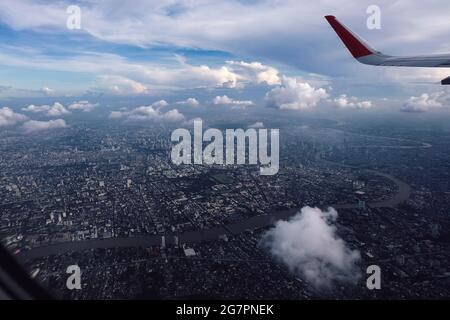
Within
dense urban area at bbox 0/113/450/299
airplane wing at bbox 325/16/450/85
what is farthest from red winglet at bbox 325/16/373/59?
dense urban area at bbox 0/113/450/299

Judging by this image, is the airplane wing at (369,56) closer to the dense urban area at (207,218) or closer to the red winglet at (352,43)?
the red winglet at (352,43)

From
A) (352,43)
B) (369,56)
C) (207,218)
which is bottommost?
(207,218)

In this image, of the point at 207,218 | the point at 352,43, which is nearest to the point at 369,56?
the point at 352,43

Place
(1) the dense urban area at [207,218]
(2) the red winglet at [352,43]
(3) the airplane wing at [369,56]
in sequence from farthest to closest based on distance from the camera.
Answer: (1) the dense urban area at [207,218]
(2) the red winglet at [352,43]
(3) the airplane wing at [369,56]

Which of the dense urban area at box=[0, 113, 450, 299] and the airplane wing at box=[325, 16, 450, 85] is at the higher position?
the airplane wing at box=[325, 16, 450, 85]

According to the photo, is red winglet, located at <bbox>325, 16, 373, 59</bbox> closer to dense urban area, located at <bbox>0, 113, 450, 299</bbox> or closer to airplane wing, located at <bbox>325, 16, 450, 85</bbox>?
airplane wing, located at <bbox>325, 16, 450, 85</bbox>

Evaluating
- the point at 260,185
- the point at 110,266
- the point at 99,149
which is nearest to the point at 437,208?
the point at 260,185

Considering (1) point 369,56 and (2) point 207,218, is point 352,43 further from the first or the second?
(2) point 207,218

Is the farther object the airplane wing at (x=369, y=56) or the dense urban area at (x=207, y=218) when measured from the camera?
the dense urban area at (x=207, y=218)

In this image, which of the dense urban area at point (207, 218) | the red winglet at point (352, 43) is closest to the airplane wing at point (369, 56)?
the red winglet at point (352, 43)
